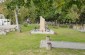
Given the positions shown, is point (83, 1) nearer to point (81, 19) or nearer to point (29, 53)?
point (29, 53)

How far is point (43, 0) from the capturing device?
9594mm

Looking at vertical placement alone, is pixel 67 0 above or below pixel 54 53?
above

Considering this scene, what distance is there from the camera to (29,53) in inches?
660

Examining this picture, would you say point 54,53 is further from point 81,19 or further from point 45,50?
point 81,19

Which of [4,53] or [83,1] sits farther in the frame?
[4,53]

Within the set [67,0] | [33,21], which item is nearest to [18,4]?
[67,0]

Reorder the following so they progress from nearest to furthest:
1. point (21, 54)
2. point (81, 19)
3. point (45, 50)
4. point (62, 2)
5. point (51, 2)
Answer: point (62, 2)
point (51, 2)
point (21, 54)
point (45, 50)
point (81, 19)

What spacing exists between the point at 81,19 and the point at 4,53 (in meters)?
49.1

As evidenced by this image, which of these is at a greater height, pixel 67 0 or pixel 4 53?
pixel 67 0

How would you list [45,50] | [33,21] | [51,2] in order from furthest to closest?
[33,21], [45,50], [51,2]

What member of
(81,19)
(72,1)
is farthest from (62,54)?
(81,19)

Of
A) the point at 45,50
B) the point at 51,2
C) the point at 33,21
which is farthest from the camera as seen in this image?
the point at 33,21

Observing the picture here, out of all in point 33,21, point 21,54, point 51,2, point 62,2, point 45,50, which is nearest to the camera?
point 62,2

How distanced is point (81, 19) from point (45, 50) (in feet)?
156
